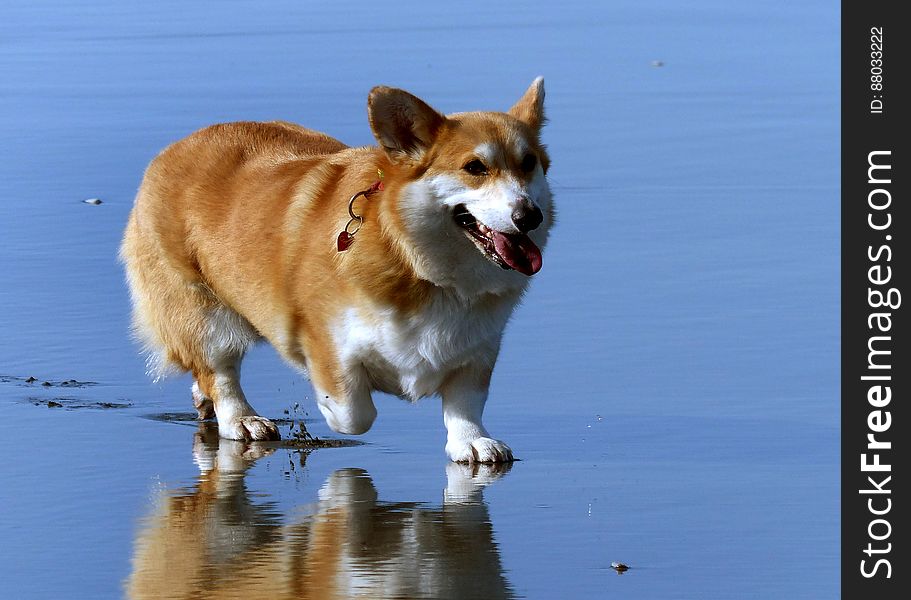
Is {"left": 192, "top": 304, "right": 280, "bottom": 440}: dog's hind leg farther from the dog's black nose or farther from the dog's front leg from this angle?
the dog's black nose

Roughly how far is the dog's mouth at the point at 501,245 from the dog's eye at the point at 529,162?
0.20 meters

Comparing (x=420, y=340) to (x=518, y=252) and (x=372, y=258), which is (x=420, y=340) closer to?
(x=372, y=258)

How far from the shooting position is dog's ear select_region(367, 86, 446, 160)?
5.38 metres

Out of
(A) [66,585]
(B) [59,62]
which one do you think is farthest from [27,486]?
(B) [59,62]

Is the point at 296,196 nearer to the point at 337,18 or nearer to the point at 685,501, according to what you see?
the point at 685,501

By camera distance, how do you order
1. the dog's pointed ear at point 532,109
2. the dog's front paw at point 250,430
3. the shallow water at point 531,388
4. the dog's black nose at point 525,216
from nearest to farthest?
the shallow water at point 531,388
the dog's black nose at point 525,216
the dog's pointed ear at point 532,109
the dog's front paw at point 250,430

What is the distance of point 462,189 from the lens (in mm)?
5305

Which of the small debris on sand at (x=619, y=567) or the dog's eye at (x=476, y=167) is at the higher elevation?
the dog's eye at (x=476, y=167)

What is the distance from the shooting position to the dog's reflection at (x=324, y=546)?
4164 millimetres

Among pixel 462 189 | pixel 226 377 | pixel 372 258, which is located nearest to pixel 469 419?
pixel 372 258

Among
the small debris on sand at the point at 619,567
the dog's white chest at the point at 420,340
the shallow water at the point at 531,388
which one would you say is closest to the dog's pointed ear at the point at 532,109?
the dog's white chest at the point at 420,340

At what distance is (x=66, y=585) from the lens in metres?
4.21

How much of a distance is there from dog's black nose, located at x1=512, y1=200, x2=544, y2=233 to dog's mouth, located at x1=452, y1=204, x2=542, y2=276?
4.3 inches

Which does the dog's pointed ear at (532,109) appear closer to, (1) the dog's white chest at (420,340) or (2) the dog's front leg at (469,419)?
(1) the dog's white chest at (420,340)
